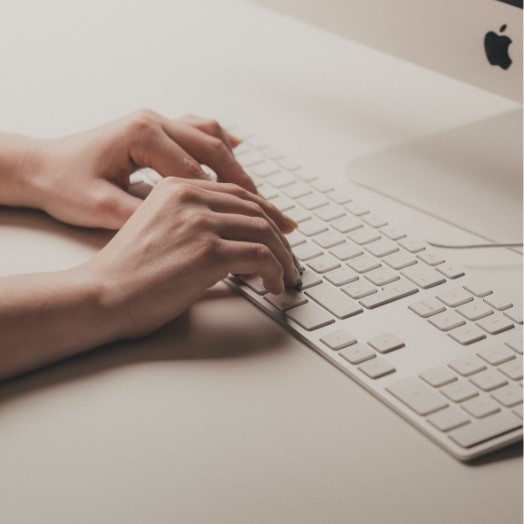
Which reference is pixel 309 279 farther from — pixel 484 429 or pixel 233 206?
pixel 484 429

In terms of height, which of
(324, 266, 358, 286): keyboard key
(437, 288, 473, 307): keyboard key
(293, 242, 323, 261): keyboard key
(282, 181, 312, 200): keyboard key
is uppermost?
(282, 181, 312, 200): keyboard key

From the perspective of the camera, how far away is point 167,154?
0.88 m

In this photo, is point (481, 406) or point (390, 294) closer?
point (481, 406)

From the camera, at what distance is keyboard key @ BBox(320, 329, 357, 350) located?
706mm

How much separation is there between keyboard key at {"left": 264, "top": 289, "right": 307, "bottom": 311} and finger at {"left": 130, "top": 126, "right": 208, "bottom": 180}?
169mm

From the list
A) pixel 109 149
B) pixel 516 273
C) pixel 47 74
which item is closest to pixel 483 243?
pixel 516 273

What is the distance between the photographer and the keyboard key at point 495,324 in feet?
2.33

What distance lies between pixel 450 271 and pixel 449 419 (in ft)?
0.58

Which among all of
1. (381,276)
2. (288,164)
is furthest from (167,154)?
(381,276)

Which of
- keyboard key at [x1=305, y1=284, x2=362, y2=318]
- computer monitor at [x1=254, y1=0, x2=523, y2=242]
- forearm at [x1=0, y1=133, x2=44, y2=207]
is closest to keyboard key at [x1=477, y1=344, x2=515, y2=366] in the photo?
keyboard key at [x1=305, y1=284, x2=362, y2=318]

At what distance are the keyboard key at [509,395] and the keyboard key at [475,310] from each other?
0.08 meters

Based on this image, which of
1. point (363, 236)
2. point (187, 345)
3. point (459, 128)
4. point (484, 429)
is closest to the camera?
point (484, 429)

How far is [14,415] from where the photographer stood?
651mm

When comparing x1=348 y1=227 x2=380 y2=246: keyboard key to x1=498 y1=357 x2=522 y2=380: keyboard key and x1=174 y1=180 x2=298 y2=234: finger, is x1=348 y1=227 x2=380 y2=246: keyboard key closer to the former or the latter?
x1=174 y1=180 x2=298 y2=234: finger
